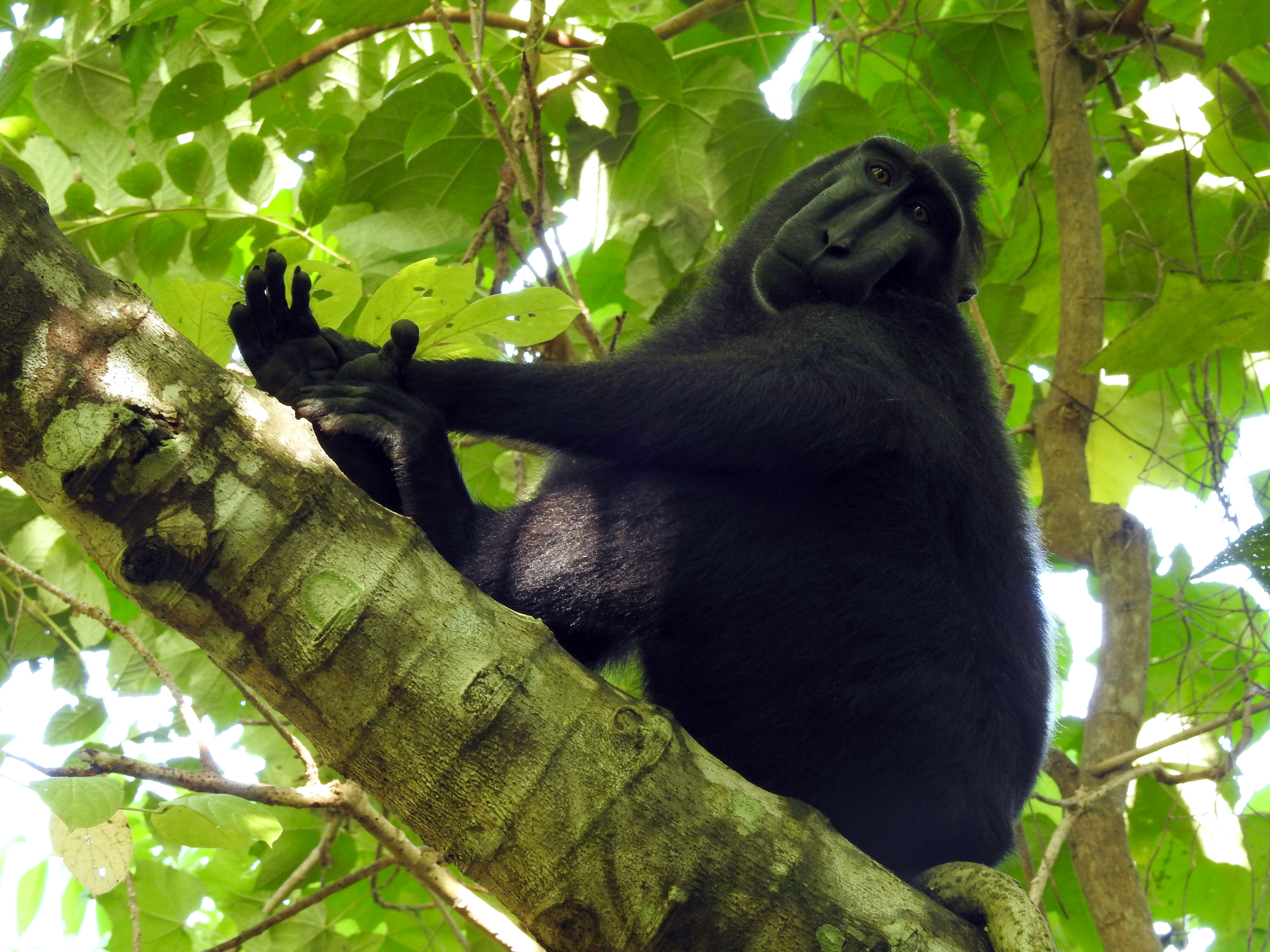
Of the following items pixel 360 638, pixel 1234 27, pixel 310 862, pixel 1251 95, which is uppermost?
pixel 1251 95

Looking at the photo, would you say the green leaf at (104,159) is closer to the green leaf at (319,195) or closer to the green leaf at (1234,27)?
the green leaf at (319,195)

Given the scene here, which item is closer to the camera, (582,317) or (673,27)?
(582,317)

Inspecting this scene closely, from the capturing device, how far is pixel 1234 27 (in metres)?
3.62

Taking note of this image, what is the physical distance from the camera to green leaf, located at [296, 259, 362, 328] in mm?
2645

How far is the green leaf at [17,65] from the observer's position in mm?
3854

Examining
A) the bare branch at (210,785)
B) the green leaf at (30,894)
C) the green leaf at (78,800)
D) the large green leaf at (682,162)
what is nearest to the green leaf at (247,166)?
the large green leaf at (682,162)

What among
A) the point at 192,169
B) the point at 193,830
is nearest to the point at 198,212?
the point at 192,169

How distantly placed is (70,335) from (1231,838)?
4.29 m

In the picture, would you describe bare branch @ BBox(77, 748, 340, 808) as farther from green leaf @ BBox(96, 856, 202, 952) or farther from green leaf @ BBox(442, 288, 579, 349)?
green leaf @ BBox(96, 856, 202, 952)

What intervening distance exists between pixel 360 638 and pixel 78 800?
2.99ft

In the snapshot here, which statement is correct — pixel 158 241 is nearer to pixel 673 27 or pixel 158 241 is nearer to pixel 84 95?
pixel 84 95

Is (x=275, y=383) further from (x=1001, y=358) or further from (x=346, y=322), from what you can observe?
(x=1001, y=358)

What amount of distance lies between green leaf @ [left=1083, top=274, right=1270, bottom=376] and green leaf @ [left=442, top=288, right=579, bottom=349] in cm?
154

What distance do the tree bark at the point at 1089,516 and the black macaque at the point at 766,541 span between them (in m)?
0.60
